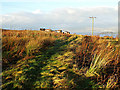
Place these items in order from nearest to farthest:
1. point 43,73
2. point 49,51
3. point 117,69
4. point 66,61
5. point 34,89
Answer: point 34,89 < point 43,73 < point 117,69 < point 66,61 < point 49,51

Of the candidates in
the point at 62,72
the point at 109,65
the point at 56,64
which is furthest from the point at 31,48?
A: the point at 109,65

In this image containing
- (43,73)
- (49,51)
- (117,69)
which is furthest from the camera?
(49,51)

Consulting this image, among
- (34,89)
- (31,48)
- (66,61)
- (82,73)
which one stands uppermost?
(31,48)

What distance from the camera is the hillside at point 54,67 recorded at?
13.6ft

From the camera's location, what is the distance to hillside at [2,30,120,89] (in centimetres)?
414

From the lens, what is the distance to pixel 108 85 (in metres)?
4.21

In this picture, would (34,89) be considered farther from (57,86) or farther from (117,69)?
(117,69)

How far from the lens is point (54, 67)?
4.88 metres

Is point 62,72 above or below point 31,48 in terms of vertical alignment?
below

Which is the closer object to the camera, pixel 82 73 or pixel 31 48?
pixel 82 73

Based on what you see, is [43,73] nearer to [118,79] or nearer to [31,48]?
[31,48]

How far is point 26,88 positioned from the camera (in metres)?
3.98

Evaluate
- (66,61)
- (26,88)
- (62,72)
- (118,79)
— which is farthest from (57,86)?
(118,79)

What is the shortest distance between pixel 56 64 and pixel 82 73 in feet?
3.60
